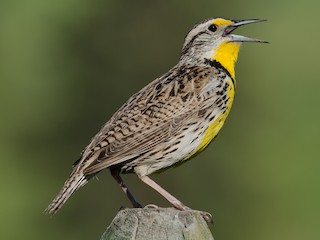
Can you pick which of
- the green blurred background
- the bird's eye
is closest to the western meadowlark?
the bird's eye

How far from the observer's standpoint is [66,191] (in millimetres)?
5016

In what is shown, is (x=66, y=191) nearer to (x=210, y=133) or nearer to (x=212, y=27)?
(x=210, y=133)

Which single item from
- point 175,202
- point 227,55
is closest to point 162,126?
point 175,202

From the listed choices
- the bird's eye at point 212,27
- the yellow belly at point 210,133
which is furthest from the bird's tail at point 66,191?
the bird's eye at point 212,27

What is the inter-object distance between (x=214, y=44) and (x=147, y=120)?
31.0 inches

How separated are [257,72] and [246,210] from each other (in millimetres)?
4316

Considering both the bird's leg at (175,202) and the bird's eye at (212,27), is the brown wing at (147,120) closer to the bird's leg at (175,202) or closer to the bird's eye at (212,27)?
the bird's leg at (175,202)

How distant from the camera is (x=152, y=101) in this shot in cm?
555

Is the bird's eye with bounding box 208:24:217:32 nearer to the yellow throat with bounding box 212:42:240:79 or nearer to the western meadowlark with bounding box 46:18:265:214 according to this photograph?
the yellow throat with bounding box 212:42:240:79

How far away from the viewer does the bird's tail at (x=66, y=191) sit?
4.93 m

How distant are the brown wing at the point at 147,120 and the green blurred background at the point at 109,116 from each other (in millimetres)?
3990

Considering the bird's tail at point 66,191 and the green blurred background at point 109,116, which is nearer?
the bird's tail at point 66,191

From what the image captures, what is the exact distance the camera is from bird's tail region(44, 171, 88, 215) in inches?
194

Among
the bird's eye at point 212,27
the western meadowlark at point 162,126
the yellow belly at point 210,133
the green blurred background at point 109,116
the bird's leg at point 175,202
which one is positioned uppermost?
the bird's eye at point 212,27
